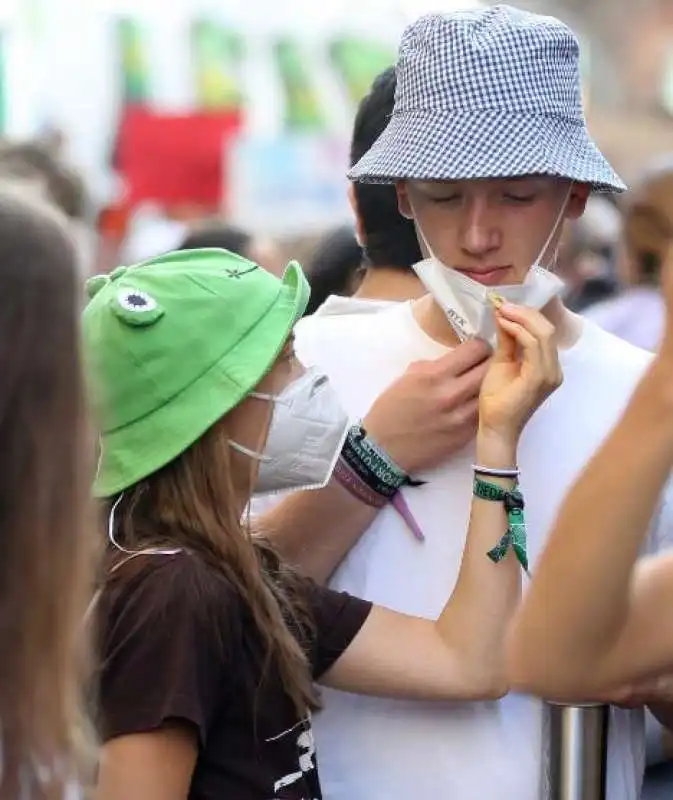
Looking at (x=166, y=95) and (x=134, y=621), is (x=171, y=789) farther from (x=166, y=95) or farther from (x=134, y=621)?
(x=166, y=95)

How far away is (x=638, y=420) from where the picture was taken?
59.8 inches

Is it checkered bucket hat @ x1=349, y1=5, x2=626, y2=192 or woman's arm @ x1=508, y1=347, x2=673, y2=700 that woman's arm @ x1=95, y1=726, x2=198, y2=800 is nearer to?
woman's arm @ x1=508, y1=347, x2=673, y2=700

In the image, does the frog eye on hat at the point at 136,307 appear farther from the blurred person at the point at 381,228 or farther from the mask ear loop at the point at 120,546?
the blurred person at the point at 381,228

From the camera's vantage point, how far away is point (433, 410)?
246 centimetres

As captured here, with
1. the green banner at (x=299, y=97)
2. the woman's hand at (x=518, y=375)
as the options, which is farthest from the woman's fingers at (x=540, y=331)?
the green banner at (x=299, y=97)

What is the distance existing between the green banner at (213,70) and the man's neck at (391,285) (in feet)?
40.7

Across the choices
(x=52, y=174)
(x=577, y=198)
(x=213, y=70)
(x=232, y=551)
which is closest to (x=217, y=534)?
(x=232, y=551)

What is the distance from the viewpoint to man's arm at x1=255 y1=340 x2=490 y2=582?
2465 mm

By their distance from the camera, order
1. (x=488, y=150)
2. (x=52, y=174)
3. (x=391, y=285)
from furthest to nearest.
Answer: (x=52, y=174) → (x=391, y=285) → (x=488, y=150)

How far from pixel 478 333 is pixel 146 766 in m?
0.87

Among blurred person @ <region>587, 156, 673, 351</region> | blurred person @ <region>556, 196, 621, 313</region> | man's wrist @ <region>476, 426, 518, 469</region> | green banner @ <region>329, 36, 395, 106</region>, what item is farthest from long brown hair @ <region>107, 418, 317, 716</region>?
green banner @ <region>329, 36, 395, 106</region>

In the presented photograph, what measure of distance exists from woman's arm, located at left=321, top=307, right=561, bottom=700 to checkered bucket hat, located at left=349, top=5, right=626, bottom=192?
248 millimetres

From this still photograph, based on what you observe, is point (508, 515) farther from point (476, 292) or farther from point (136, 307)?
point (136, 307)

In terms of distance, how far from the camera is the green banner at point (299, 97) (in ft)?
50.3
